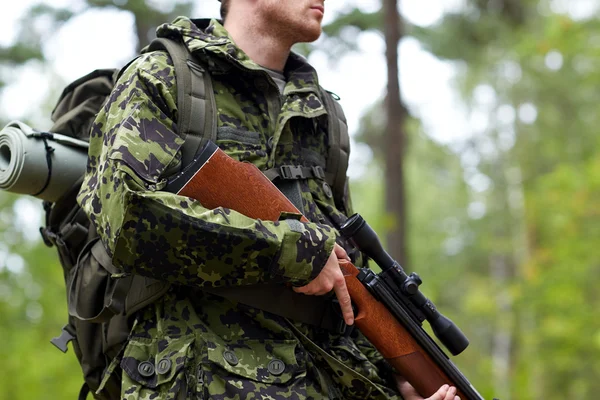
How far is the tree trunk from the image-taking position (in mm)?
9164

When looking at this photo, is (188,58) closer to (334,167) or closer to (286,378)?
(334,167)

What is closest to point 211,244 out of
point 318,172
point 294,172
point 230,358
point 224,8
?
point 230,358

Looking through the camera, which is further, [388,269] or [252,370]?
[388,269]

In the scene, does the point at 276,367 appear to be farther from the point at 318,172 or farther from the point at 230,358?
the point at 318,172

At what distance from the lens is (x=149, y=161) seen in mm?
2777

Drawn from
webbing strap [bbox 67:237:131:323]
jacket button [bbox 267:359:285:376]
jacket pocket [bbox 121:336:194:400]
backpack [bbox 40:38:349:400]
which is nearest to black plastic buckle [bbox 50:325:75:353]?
backpack [bbox 40:38:349:400]

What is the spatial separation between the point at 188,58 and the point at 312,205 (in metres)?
0.82

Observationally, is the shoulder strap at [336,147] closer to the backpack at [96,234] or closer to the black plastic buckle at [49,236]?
the backpack at [96,234]

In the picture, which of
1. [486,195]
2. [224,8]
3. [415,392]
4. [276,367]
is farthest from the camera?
[486,195]

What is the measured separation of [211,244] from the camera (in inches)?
106

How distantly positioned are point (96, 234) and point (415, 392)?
1.55 metres

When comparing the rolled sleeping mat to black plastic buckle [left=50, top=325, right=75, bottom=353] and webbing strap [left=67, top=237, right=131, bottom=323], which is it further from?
black plastic buckle [left=50, top=325, right=75, bottom=353]

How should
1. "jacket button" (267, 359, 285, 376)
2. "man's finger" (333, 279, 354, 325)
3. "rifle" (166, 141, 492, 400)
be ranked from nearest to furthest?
1. "jacket button" (267, 359, 285, 376)
2. "man's finger" (333, 279, 354, 325)
3. "rifle" (166, 141, 492, 400)

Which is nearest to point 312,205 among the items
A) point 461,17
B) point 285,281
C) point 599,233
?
point 285,281
